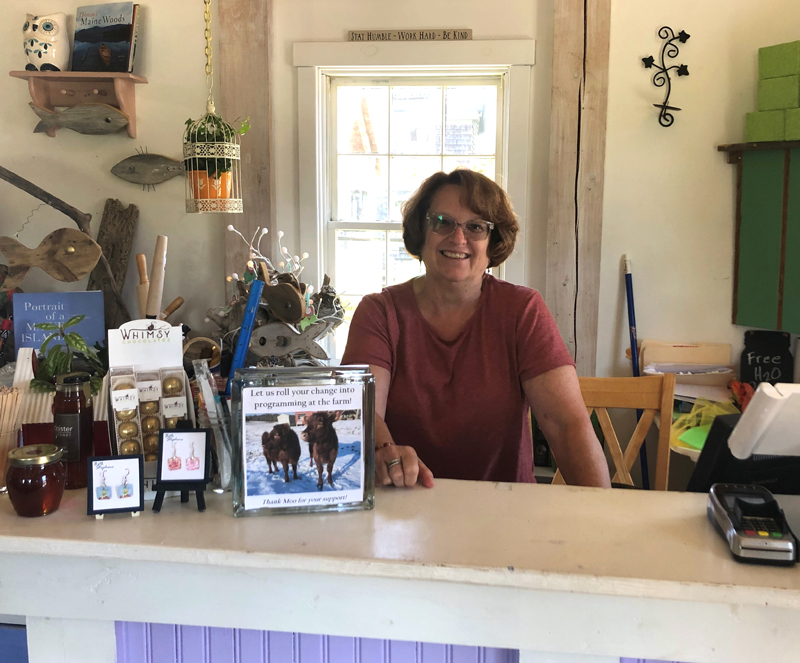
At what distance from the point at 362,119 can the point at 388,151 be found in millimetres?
187

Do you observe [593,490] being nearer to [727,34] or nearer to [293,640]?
[293,640]

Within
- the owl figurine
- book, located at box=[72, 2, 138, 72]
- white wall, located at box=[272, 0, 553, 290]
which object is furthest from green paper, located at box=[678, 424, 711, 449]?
the owl figurine

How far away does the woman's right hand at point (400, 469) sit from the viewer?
3.84 ft

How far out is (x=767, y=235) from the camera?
276 cm

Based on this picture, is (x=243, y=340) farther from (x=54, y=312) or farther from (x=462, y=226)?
(x=54, y=312)

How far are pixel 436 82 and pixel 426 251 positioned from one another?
60.3 inches

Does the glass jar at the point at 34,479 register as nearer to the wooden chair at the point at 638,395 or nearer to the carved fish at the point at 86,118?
the wooden chair at the point at 638,395

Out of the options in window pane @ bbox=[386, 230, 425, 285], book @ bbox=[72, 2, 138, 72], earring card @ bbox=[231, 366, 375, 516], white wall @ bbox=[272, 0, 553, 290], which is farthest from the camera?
window pane @ bbox=[386, 230, 425, 285]

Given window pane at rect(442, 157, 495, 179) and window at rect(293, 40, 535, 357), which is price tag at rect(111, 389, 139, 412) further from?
window pane at rect(442, 157, 495, 179)

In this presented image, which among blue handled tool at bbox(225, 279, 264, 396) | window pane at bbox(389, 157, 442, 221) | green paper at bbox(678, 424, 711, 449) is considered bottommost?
green paper at bbox(678, 424, 711, 449)

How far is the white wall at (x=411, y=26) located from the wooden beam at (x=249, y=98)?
6 cm

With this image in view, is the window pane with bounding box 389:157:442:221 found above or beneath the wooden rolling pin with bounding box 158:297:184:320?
above

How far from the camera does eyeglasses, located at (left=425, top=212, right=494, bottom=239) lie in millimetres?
1801

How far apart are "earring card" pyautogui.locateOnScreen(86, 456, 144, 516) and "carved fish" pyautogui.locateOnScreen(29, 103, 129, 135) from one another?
2370 millimetres
